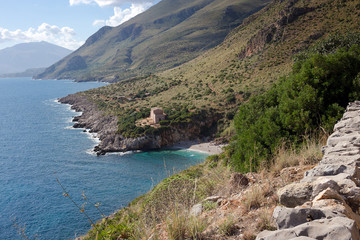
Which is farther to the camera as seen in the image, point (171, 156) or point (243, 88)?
point (243, 88)

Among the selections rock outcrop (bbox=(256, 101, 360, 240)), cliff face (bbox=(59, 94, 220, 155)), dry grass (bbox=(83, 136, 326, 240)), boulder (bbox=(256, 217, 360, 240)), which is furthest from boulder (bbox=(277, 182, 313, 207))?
cliff face (bbox=(59, 94, 220, 155))

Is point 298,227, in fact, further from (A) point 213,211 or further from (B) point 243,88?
(B) point 243,88

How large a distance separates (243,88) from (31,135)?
170ft

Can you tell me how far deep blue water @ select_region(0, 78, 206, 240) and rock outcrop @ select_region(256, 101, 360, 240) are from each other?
13287mm

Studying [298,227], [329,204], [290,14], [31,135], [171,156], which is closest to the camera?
[298,227]

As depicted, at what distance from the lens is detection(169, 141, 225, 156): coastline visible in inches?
1832

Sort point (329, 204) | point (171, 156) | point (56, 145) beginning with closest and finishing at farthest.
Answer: point (329, 204)
point (171, 156)
point (56, 145)

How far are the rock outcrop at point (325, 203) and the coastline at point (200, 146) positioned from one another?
41.2 m

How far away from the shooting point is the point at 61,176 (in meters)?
39.4

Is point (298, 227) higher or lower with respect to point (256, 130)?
higher

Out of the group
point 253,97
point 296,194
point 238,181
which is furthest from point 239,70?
point 296,194

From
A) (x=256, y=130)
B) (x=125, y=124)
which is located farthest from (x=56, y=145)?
(x=256, y=130)

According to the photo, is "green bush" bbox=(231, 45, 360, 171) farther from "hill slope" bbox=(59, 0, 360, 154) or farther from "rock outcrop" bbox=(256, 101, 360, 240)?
"hill slope" bbox=(59, 0, 360, 154)

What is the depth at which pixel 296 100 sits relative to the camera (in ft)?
36.6
